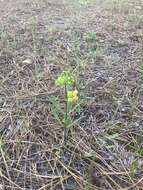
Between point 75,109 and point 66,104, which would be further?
point 75,109

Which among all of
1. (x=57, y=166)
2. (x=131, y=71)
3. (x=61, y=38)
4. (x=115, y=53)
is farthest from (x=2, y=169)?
(x=61, y=38)

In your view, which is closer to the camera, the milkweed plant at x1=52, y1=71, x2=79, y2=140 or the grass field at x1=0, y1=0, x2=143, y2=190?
the grass field at x1=0, y1=0, x2=143, y2=190

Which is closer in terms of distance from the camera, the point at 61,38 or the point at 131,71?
the point at 131,71

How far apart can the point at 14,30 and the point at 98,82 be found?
143 centimetres

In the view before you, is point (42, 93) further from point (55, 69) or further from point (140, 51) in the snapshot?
point (140, 51)

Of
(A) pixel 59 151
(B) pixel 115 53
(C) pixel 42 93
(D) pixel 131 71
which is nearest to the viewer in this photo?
(A) pixel 59 151

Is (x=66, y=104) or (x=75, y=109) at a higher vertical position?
(x=66, y=104)

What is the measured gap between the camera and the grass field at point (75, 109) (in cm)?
148

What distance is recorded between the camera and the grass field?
58.4 inches

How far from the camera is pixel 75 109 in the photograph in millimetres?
1872

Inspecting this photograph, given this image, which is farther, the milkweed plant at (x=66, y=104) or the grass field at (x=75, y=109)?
the milkweed plant at (x=66, y=104)

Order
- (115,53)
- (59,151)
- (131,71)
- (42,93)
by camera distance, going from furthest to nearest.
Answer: (115,53) → (131,71) → (42,93) → (59,151)

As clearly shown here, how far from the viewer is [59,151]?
5.25 ft

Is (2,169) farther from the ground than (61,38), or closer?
closer
